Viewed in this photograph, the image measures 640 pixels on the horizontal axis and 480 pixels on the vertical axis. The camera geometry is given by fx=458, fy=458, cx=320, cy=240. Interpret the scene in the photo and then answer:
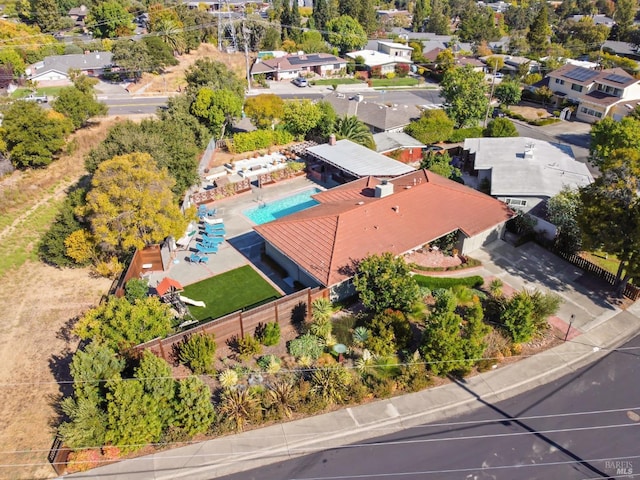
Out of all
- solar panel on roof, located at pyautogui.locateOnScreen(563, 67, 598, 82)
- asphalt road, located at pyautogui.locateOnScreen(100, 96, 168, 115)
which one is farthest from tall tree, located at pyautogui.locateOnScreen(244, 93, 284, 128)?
solar panel on roof, located at pyautogui.locateOnScreen(563, 67, 598, 82)

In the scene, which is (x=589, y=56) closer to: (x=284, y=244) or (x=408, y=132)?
(x=408, y=132)

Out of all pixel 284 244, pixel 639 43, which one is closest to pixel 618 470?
pixel 284 244

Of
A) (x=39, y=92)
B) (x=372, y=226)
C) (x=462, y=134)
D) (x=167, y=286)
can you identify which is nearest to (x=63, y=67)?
(x=39, y=92)

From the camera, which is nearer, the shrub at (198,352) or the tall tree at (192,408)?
the tall tree at (192,408)

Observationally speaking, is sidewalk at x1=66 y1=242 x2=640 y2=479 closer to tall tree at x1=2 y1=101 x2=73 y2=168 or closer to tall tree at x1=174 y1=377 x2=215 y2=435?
tall tree at x1=174 y1=377 x2=215 y2=435

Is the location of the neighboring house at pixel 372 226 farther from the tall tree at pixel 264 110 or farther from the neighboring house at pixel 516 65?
the neighboring house at pixel 516 65

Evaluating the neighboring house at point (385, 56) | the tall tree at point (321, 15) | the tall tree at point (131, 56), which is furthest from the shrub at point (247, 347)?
the tall tree at point (321, 15)
